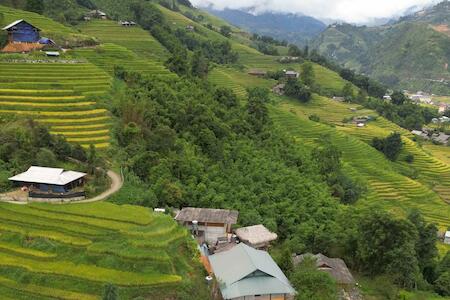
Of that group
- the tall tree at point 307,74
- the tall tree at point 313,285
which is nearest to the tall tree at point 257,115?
the tall tree at point 313,285

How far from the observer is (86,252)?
20.8 meters

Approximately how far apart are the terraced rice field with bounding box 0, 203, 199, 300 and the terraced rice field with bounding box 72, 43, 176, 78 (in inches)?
1043

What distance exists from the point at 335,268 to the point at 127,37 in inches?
2295

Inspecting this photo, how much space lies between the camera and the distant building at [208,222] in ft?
88.0

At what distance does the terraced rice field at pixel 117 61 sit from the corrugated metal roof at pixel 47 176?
2212cm

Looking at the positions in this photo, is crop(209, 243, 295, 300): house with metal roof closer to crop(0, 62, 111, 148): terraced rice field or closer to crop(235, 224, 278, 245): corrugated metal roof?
crop(235, 224, 278, 245): corrugated metal roof

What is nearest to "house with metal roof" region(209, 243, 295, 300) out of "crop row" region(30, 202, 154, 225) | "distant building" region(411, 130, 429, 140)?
"crop row" region(30, 202, 154, 225)

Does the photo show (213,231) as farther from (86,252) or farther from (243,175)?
(243,175)

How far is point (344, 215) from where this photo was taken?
105ft

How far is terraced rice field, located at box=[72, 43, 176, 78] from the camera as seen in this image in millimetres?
49056

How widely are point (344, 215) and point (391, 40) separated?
606 ft

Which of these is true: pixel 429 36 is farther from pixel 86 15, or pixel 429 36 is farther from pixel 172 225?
pixel 172 225

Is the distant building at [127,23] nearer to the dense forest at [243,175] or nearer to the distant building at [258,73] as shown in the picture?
the distant building at [258,73]

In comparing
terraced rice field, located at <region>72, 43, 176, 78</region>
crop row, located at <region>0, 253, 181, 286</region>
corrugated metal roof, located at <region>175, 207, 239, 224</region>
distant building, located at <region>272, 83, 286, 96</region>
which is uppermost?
terraced rice field, located at <region>72, 43, 176, 78</region>
